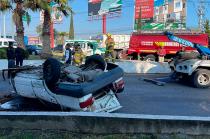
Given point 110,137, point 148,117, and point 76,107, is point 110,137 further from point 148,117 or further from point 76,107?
point 76,107

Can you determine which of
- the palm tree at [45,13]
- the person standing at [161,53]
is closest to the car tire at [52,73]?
the palm tree at [45,13]

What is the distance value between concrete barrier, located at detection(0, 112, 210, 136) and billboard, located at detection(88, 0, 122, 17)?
53.5m

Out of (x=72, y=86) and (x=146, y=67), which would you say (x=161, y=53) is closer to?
(x=146, y=67)

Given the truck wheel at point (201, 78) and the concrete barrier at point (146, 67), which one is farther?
the concrete barrier at point (146, 67)

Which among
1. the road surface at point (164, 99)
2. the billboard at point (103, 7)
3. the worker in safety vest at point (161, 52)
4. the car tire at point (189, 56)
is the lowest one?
the road surface at point (164, 99)

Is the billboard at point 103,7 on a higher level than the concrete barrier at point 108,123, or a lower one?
higher

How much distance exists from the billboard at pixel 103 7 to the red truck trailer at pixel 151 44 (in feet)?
90.4

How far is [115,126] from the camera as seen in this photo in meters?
6.10

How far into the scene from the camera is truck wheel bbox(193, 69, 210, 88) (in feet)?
44.0

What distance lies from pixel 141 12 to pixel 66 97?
57.9m

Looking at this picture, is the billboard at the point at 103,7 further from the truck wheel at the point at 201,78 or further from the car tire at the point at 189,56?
the truck wheel at the point at 201,78

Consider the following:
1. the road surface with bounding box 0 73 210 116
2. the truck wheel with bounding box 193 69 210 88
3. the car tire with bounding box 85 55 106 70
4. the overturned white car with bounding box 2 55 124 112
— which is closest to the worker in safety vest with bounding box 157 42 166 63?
the road surface with bounding box 0 73 210 116

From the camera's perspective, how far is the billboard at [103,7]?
193 feet

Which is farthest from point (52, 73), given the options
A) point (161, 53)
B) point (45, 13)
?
point (161, 53)
